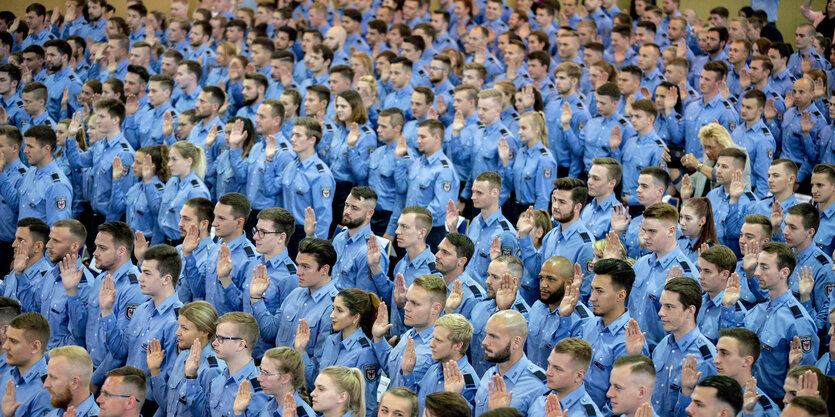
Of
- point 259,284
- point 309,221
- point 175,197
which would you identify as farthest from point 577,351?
point 175,197

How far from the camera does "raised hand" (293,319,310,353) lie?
5433mm

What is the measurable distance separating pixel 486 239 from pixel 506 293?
122cm

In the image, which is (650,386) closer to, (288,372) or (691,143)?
(288,372)

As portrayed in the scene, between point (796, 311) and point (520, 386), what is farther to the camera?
point (796, 311)

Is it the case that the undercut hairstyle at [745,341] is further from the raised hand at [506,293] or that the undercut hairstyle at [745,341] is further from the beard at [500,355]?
the raised hand at [506,293]

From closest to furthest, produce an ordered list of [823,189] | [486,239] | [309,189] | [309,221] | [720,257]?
[720,257] → [486,239] → [823,189] → [309,221] → [309,189]

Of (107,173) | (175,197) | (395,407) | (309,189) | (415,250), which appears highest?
(395,407)

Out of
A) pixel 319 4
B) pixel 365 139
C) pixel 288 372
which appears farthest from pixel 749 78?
pixel 288 372

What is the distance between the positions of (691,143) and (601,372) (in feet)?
15.2

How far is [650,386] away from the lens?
455 centimetres

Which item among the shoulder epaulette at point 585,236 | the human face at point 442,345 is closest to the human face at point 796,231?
the shoulder epaulette at point 585,236

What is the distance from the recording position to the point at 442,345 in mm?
5016

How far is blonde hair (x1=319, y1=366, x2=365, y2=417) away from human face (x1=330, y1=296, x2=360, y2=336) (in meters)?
0.68

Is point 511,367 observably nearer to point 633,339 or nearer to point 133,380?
point 633,339
